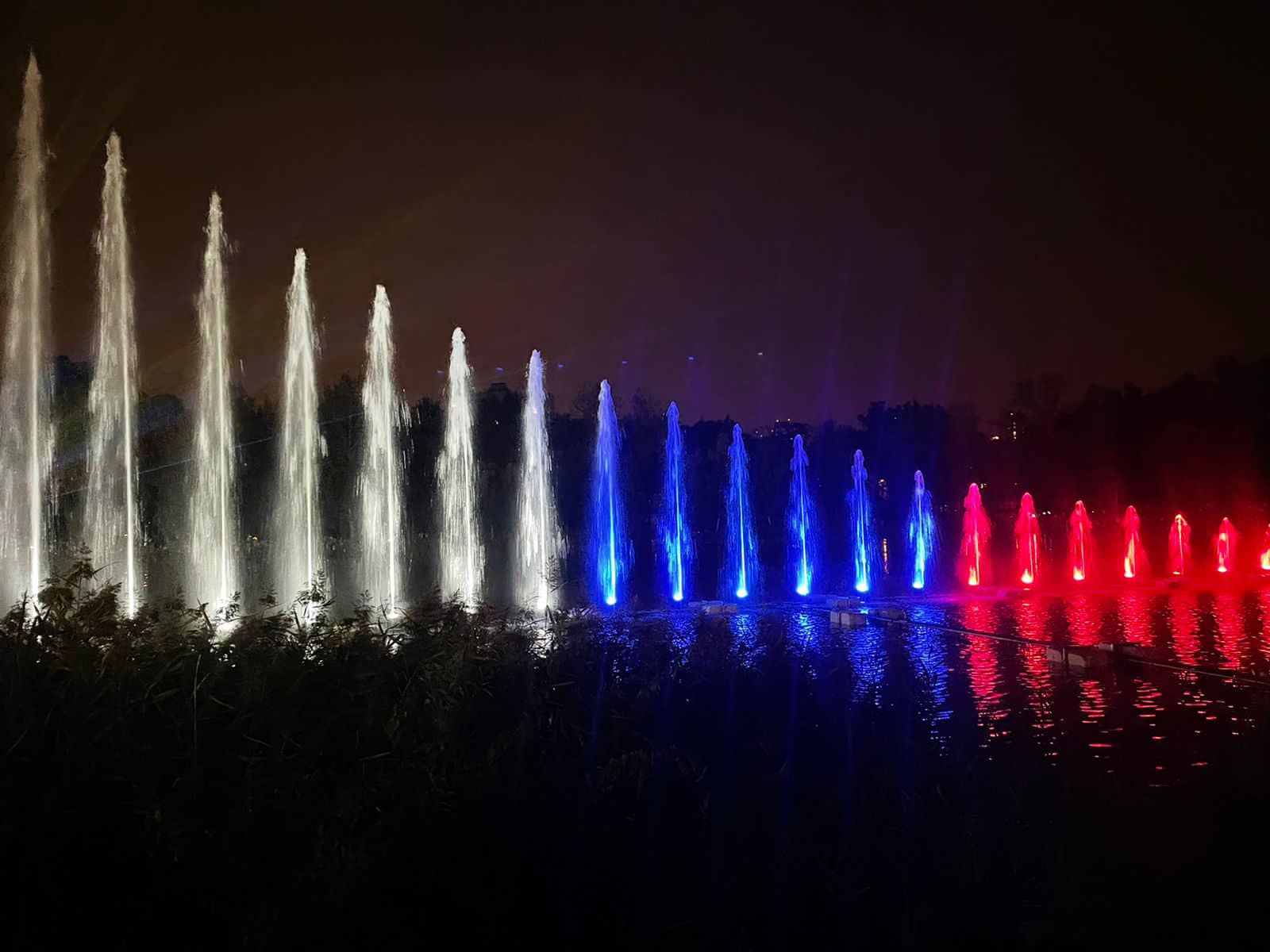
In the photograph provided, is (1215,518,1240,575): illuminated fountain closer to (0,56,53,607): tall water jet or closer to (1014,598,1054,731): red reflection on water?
(1014,598,1054,731): red reflection on water

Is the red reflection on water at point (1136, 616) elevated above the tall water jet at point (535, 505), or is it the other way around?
the tall water jet at point (535, 505)

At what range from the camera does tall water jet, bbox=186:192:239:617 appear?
20.6m

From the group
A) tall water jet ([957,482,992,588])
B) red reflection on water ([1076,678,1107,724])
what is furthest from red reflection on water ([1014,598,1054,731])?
tall water jet ([957,482,992,588])

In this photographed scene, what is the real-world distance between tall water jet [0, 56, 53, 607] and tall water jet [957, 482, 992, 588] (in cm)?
3052

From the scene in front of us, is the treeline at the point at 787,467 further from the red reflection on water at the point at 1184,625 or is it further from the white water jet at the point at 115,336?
the red reflection on water at the point at 1184,625

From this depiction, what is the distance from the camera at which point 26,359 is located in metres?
18.2

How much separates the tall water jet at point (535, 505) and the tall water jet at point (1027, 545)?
1774 centimetres

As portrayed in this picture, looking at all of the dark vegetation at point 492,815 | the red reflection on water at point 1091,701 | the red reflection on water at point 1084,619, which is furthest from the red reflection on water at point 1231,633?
the dark vegetation at point 492,815

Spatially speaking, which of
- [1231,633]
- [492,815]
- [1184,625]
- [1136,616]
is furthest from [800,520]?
[492,815]

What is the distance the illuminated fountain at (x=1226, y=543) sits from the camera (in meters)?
43.8

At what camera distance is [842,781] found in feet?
20.5

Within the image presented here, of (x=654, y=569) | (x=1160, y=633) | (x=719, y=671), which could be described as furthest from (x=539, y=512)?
(x=719, y=671)

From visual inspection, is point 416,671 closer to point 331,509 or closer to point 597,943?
point 597,943

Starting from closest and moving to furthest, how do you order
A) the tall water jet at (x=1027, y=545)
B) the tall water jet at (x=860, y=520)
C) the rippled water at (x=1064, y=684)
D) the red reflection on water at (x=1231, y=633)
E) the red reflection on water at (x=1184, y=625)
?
the rippled water at (x=1064, y=684)
the red reflection on water at (x=1231, y=633)
the red reflection on water at (x=1184, y=625)
the tall water jet at (x=860, y=520)
the tall water jet at (x=1027, y=545)
